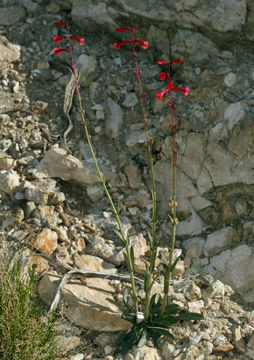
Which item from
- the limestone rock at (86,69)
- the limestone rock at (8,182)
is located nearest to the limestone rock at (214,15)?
the limestone rock at (86,69)

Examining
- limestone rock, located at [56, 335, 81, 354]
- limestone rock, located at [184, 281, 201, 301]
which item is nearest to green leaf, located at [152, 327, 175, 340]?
limestone rock, located at [184, 281, 201, 301]

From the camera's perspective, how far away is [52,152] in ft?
15.3

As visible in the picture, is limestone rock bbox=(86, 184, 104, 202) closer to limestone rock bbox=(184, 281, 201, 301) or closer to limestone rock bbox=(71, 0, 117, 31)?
limestone rock bbox=(184, 281, 201, 301)

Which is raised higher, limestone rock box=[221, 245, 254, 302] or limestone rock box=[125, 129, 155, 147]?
limestone rock box=[125, 129, 155, 147]

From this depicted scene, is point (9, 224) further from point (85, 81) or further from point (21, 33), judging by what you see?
point (21, 33)

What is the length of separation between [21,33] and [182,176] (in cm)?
Result: 252

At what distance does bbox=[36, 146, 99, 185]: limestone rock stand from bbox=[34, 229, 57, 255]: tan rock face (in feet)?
2.22

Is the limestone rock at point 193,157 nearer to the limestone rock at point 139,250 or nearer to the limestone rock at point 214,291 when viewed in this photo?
the limestone rock at point 139,250

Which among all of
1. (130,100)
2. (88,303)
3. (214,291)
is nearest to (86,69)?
(130,100)

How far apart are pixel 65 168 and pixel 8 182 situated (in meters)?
0.56

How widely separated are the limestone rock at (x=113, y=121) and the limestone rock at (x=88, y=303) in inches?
65.5

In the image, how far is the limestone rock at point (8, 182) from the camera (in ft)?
14.4

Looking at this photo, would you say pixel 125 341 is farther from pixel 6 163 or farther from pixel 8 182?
pixel 6 163

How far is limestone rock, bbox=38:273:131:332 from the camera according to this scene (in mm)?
3723
